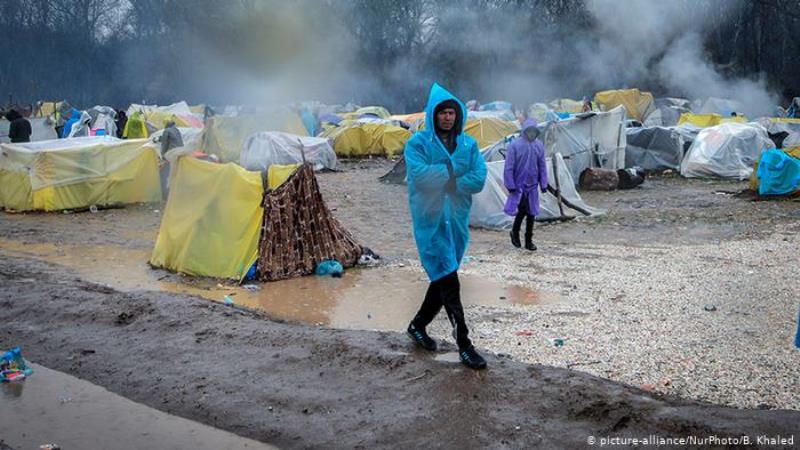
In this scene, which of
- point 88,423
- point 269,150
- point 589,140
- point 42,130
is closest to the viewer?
point 88,423

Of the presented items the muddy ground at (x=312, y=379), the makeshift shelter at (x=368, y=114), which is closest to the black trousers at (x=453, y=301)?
the muddy ground at (x=312, y=379)

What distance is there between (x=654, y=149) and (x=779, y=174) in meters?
5.23

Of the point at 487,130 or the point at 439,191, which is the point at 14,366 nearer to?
the point at 439,191

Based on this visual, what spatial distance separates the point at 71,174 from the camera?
1255 cm

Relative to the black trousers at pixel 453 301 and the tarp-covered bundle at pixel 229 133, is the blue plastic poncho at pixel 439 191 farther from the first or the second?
the tarp-covered bundle at pixel 229 133

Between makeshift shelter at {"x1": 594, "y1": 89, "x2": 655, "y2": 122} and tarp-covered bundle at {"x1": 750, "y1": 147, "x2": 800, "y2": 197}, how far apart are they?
18956 millimetres

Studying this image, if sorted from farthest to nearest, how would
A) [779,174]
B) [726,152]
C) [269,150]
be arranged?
1. [726,152]
2. [269,150]
3. [779,174]

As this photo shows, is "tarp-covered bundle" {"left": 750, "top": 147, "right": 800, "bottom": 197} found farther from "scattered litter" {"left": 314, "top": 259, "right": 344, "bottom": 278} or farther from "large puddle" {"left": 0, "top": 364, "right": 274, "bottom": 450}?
"large puddle" {"left": 0, "top": 364, "right": 274, "bottom": 450}

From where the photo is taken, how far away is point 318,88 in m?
43.2

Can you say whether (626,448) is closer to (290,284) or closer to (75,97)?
(290,284)

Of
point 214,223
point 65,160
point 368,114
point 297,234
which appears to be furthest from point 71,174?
point 368,114

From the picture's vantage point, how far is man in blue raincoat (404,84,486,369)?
448cm

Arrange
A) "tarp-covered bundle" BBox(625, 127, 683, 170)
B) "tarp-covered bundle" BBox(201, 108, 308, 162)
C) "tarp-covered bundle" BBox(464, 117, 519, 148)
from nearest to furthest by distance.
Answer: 1. "tarp-covered bundle" BBox(201, 108, 308, 162)
2. "tarp-covered bundle" BBox(625, 127, 683, 170)
3. "tarp-covered bundle" BBox(464, 117, 519, 148)

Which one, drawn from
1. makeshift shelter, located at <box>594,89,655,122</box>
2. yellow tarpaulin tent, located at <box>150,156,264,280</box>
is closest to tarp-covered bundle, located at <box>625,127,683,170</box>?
yellow tarpaulin tent, located at <box>150,156,264,280</box>
